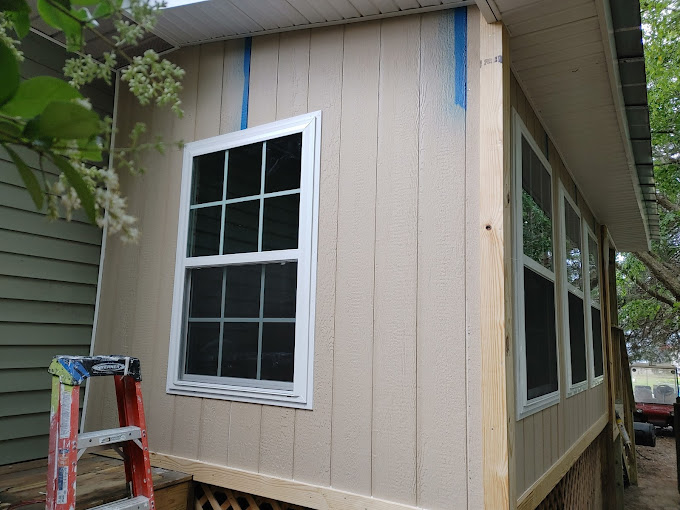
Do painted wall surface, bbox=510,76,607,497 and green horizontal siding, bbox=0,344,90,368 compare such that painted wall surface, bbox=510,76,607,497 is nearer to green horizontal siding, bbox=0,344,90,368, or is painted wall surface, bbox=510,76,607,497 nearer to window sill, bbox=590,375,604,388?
window sill, bbox=590,375,604,388

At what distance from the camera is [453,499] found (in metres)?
2.08

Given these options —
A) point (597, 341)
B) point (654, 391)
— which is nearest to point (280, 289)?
point (597, 341)

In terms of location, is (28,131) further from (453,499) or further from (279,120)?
(279,120)

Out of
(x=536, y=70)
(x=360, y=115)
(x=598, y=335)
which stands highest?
(x=536, y=70)

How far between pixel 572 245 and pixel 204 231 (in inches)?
117

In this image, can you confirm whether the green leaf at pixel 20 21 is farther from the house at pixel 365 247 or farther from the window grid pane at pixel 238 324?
the window grid pane at pixel 238 324

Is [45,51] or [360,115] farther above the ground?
[45,51]

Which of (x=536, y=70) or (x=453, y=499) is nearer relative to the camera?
(x=453, y=499)

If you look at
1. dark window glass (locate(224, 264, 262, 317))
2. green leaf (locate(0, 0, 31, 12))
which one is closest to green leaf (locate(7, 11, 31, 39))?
green leaf (locate(0, 0, 31, 12))

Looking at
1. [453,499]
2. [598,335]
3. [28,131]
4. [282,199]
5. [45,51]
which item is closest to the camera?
[28,131]

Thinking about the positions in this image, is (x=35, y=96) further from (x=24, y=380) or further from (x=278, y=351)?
Result: (x=24, y=380)

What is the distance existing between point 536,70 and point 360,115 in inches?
38.3

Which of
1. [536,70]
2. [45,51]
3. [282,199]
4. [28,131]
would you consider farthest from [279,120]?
[28,131]

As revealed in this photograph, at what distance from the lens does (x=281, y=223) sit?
9.03ft
